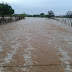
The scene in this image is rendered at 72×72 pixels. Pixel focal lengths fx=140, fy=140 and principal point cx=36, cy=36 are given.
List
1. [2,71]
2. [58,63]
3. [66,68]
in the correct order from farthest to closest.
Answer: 1. [58,63]
2. [66,68]
3. [2,71]

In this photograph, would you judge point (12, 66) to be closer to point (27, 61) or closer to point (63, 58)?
point (27, 61)

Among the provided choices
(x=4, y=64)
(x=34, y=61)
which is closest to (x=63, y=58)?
(x=34, y=61)

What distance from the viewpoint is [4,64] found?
3.00 meters

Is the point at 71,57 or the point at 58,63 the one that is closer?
the point at 58,63

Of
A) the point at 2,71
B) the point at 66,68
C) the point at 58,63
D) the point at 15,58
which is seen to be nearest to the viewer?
the point at 2,71

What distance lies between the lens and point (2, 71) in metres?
2.65

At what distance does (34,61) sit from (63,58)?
759 millimetres

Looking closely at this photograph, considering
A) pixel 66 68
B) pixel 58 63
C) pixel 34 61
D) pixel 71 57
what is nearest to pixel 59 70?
pixel 66 68

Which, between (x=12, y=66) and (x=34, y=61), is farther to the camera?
(x=34, y=61)

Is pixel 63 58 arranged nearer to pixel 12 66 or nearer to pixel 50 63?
pixel 50 63

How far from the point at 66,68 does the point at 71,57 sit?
785mm

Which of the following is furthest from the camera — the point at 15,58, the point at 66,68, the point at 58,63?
the point at 15,58

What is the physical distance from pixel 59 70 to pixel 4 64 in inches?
46.0

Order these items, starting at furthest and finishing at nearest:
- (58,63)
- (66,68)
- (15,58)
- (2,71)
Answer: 1. (15,58)
2. (58,63)
3. (66,68)
4. (2,71)
